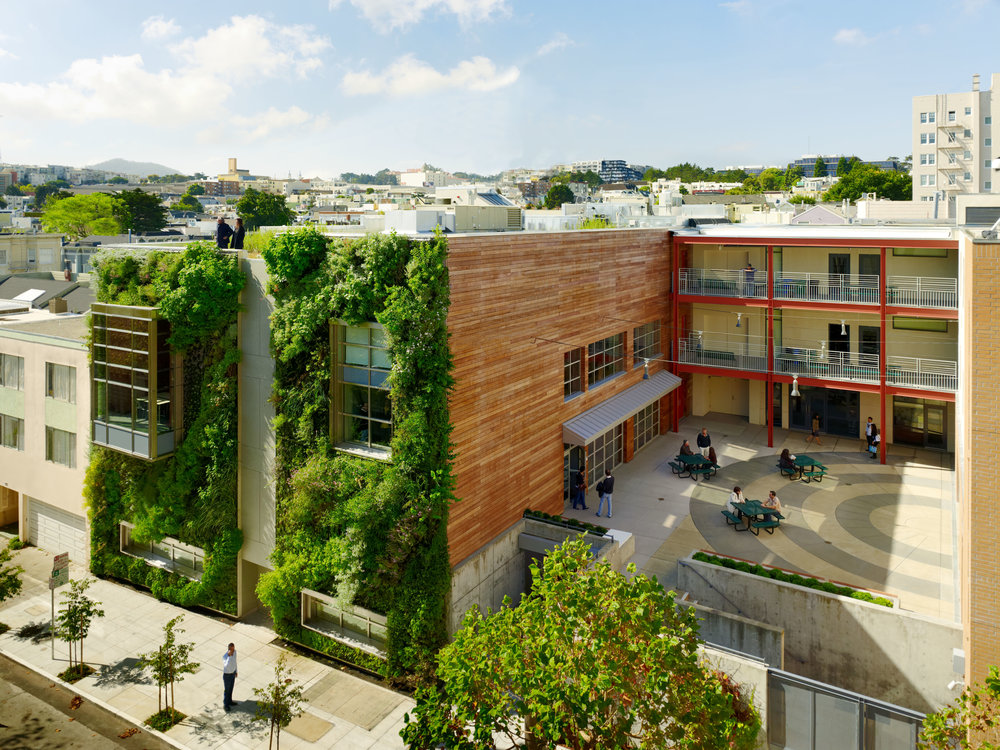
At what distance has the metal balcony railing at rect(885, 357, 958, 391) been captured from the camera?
26516mm

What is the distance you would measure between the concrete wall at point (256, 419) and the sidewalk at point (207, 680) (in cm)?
238

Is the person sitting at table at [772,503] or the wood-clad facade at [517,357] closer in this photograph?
the wood-clad facade at [517,357]

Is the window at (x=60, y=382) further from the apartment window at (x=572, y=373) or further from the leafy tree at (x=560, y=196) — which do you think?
the leafy tree at (x=560, y=196)

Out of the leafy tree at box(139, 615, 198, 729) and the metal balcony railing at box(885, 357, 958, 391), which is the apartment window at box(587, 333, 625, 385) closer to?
the metal balcony railing at box(885, 357, 958, 391)

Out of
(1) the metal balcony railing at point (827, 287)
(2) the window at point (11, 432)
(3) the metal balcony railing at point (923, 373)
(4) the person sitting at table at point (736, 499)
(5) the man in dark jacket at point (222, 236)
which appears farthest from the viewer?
(1) the metal balcony railing at point (827, 287)

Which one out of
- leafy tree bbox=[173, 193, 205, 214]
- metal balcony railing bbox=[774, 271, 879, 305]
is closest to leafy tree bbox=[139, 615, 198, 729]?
metal balcony railing bbox=[774, 271, 879, 305]

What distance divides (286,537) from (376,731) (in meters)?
5.11

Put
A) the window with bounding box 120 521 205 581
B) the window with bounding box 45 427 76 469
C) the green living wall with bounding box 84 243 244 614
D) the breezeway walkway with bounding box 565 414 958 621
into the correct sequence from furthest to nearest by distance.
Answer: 1. the window with bounding box 45 427 76 469
2. the window with bounding box 120 521 205 581
3. the breezeway walkway with bounding box 565 414 958 621
4. the green living wall with bounding box 84 243 244 614

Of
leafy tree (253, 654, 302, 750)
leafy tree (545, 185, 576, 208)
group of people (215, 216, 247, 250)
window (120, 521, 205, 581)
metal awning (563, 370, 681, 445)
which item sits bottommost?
leafy tree (253, 654, 302, 750)

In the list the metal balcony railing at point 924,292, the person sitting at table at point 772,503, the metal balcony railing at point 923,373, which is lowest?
the person sitting at table at point 772,503

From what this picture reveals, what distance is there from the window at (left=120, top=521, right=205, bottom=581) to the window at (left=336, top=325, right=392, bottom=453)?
20.9 feet

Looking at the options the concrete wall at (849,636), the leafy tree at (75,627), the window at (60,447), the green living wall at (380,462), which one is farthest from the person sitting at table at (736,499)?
the window at (60,447)

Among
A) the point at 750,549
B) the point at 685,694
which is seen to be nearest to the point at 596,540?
the point at 750,549

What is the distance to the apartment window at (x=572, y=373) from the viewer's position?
888 inches
